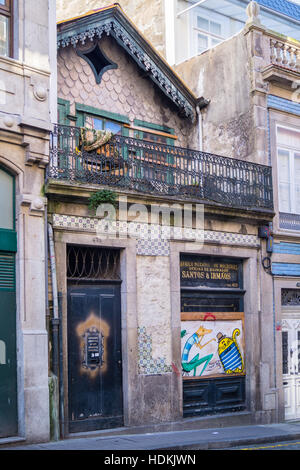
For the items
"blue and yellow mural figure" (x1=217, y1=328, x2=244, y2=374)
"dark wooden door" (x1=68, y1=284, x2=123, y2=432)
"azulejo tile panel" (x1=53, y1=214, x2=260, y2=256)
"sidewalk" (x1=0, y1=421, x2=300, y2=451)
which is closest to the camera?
"sidewalk" (x1=0, y1=421, x2=300, y2=451)

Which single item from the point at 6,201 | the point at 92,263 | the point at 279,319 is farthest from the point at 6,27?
the point at 279,319

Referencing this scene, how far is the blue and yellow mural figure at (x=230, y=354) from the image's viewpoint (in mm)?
14719

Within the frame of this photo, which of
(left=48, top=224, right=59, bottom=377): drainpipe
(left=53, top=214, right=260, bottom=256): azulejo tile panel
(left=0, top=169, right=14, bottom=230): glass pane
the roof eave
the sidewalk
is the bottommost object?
the sidewalk

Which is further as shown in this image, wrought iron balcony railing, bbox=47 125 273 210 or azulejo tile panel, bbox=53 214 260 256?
wrought iron balcony railing, bbox=47 125 273 210

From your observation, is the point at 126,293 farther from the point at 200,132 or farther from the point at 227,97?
the point at 227,97

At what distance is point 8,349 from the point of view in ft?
36.0

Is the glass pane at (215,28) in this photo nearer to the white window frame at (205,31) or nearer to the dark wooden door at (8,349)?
the white window frame at (205,31)

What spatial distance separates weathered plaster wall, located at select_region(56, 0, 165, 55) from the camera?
20.0 m

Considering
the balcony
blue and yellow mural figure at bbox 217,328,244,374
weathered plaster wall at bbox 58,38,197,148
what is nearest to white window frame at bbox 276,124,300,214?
the balcony

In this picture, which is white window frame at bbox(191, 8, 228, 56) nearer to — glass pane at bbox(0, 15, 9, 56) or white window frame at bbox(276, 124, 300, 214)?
white window frame at bbox(276, 124, 300, 214)

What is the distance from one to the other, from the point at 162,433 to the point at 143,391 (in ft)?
2.84

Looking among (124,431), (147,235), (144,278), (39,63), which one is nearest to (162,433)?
(124,431)

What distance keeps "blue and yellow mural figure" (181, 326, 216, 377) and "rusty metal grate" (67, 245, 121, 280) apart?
7.17 ft

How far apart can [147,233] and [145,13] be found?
976 cm
